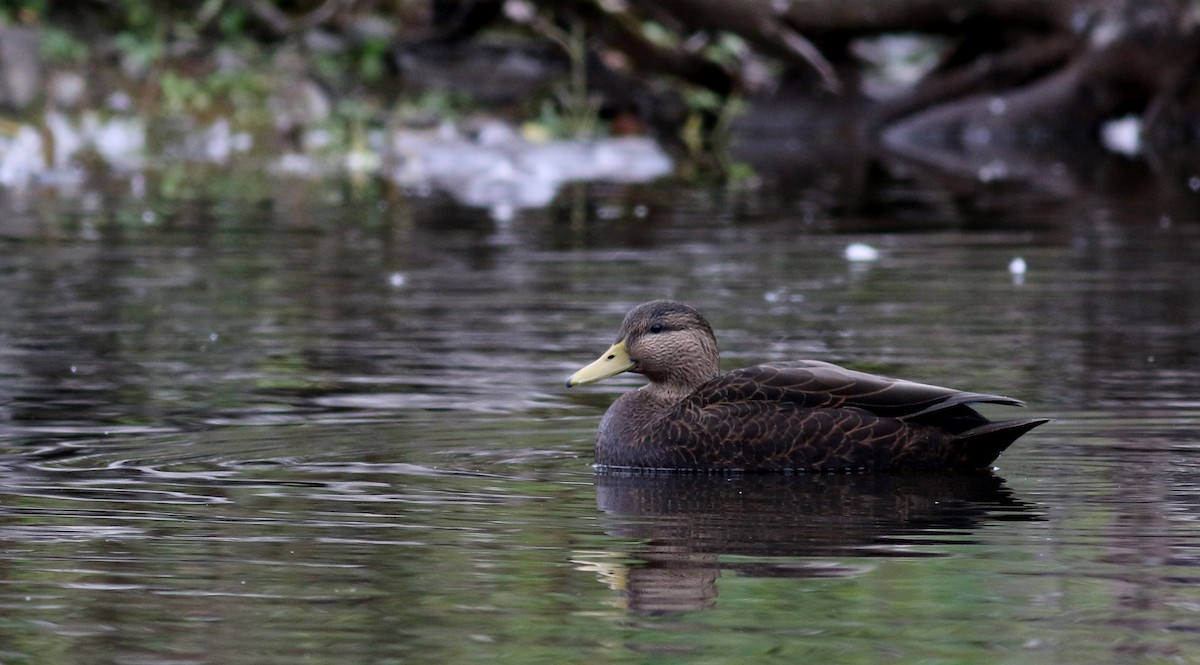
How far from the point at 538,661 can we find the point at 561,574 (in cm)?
93

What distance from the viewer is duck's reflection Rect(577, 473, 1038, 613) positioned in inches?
219

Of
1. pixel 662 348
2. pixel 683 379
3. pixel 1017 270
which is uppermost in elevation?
pixel 1017 270

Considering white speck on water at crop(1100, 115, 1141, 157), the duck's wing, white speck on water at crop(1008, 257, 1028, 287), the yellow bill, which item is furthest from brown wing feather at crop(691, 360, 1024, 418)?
white speck on water at crop(1100, 115, 1141, 157)

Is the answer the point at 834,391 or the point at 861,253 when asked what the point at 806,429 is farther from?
the point at 861,253

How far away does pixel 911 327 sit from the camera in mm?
10766

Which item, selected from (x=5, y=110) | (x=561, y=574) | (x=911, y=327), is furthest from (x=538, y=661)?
(x=5, y=110)

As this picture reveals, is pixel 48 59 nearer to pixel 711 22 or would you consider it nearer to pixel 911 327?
pixel 711 22

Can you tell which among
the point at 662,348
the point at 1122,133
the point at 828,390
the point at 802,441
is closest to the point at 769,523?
the point at 802,441

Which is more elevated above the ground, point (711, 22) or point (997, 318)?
point (711, 22)

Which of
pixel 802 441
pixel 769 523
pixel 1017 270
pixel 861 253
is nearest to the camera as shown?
pixel 769 523

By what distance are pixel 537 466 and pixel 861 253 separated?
7185 mm

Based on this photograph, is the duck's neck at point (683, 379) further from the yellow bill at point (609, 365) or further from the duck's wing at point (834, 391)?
the duck's wing at point (834, 391)

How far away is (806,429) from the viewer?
7.24 metres

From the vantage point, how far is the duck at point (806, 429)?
723 centimetres
